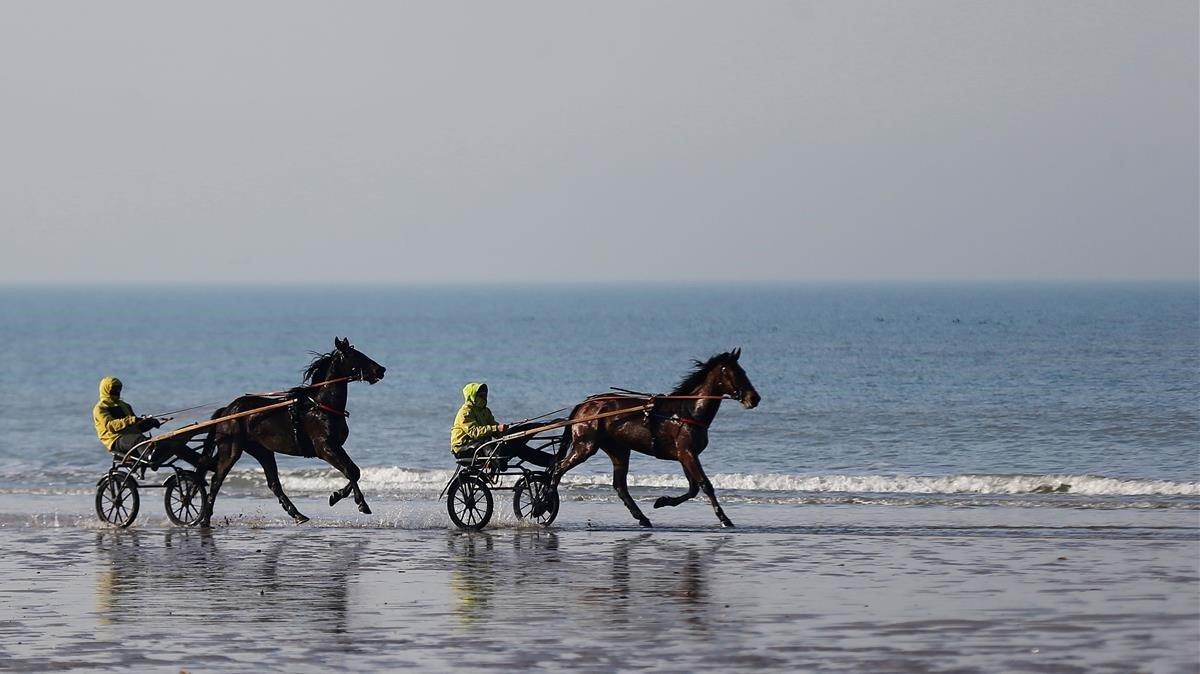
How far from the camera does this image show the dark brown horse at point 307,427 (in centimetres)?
2188

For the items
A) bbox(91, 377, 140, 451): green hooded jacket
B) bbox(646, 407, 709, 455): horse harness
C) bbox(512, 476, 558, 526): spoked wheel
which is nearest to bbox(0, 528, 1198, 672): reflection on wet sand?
bbox(512, 476, 558, 526): spoked wheel

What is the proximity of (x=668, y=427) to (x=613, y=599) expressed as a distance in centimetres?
593

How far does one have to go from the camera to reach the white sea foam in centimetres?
2775

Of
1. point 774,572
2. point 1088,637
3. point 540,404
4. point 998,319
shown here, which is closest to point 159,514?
point 774,572

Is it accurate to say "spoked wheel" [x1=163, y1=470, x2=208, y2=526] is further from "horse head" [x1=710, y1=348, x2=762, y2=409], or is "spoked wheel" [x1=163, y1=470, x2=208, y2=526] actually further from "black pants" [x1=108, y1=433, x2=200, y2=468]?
"horse head" [x1=710, y1=348, x2=762, y2=409]

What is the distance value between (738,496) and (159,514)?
9009 millimetres

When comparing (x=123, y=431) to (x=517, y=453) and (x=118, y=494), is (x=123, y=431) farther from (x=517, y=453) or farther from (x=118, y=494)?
(x=517, y=453)

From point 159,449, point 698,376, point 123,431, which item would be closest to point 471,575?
point 698,376

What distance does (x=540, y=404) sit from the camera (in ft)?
201

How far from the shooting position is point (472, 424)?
22000 mm

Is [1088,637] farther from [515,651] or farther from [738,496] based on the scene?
[738,496]

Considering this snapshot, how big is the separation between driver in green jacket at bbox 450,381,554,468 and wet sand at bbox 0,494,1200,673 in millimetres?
986

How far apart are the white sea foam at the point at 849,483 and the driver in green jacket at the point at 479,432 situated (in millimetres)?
7167

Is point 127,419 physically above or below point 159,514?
above
